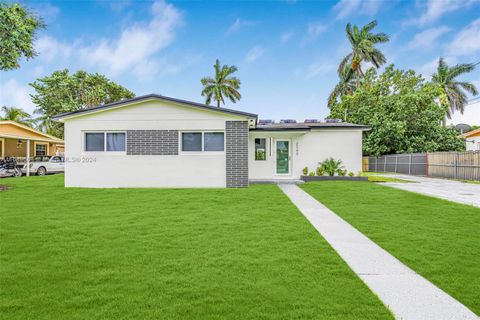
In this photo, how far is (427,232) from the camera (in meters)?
5.82

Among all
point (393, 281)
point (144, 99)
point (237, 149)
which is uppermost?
point (144, 99)

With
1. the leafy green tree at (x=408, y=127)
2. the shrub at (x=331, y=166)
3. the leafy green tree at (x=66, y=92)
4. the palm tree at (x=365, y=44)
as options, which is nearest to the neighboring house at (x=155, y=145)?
the shrub at (x=331, y=166)

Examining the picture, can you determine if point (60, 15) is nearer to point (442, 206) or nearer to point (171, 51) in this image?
point (171, 51)

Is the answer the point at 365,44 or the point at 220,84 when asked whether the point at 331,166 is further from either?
the point at 220,84

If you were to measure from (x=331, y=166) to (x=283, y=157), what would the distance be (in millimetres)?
2614

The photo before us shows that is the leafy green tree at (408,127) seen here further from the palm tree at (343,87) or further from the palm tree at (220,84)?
the palm tree at (220,84)

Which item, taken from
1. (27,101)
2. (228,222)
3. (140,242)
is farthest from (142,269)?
(27,101)

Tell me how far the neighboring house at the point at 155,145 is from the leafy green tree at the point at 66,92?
26.2 metres

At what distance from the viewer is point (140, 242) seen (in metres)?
5.03

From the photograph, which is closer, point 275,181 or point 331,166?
point 275,181

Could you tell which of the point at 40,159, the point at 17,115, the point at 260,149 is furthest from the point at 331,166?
the point at 17,115

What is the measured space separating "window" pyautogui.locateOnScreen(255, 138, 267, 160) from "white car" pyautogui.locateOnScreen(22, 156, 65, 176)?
16.9m

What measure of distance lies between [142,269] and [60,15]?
20.4 meters

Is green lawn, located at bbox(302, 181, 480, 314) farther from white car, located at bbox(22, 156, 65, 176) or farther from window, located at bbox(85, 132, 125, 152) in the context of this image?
white car, located at bbox(22, 156, 65, 176)
